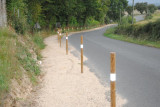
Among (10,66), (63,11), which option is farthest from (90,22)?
(10,66)

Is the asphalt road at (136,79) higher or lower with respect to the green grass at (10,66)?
lower

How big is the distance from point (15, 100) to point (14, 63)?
183 cm

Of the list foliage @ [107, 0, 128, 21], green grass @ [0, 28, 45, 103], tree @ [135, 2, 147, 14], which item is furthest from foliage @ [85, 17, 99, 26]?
green grass @ [0, 28, 45, 103]

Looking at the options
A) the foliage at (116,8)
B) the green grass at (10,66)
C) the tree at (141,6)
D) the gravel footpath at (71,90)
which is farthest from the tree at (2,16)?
the tree at (141,6)

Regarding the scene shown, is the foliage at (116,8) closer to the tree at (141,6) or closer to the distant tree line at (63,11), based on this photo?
the tree at (141,6)

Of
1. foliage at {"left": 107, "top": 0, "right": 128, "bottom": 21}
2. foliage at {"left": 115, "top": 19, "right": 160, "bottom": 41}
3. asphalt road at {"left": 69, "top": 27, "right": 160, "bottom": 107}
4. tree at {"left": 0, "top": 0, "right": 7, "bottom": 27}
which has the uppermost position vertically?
foliage at {"left": 107, "top": 0, "right": 128, "bottom": 21}

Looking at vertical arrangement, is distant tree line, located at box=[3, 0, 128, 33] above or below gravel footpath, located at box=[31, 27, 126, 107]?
above

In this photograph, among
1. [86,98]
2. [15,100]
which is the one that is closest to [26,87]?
[15,100]

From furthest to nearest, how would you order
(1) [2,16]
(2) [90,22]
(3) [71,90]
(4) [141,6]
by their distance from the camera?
(4) [141,6]
(2) [90,22]
(1) [2,16]
(3) [71,90]

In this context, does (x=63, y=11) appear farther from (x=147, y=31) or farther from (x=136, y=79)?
(x=136, y=79)

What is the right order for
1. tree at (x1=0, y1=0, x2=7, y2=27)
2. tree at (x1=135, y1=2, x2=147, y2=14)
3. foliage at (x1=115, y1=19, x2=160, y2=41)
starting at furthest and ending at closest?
tree at (x1=135, y1=2, x2=147, y2=14) < foliage at (x1=115, y1=19, x2=160, y2=41) < tree at (x1=0, y1=0, x2=7, y2=27)

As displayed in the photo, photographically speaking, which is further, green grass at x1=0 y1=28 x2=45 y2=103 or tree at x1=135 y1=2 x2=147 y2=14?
tree at x1=135 y1=2 x2=147 y2=14

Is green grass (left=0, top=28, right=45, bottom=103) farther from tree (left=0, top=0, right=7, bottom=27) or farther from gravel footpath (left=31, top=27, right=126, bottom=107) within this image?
tree (left=0, top=0, right=7, bottom=27)

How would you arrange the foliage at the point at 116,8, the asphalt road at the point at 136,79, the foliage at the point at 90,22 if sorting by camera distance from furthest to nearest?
the foliage at the point at 116,8
the foliage at the point at 90,22
the asphalt road at the point at 136,79
